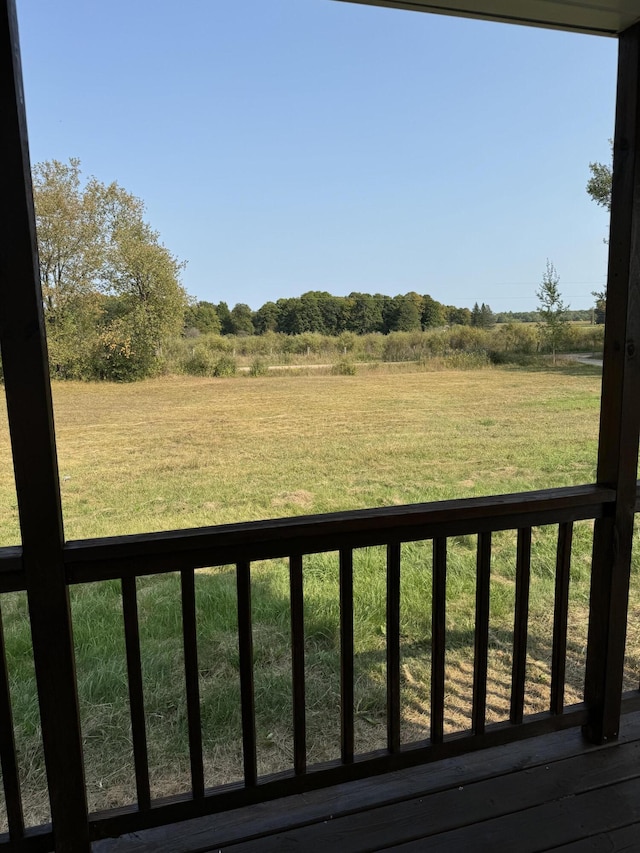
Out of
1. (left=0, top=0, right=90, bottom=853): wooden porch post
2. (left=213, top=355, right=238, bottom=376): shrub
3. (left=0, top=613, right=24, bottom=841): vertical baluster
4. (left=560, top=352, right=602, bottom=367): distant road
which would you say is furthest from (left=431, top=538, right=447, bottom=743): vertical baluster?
(left=213, top=355, right=238, bottom=376): shrub

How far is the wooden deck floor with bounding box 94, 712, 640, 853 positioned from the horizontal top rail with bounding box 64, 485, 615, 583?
0.71m

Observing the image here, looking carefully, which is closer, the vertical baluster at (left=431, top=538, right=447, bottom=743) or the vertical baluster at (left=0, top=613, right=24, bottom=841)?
the vertical baluster at (left=0, top=613, right=24, bottom=841)

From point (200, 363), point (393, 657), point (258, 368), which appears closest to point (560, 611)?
point (393, 657)

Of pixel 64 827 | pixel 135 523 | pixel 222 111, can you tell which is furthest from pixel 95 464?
pixel 64 827

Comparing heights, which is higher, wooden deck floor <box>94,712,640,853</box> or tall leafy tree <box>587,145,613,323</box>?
tall leafy tree <box>587,145,613,323</box>

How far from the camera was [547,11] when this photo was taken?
133 cm

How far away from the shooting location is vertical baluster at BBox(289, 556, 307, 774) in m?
1.37

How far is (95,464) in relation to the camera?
4.39 metres

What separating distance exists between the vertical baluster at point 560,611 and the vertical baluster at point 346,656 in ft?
2.19

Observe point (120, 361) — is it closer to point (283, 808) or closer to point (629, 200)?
point (283, 808)

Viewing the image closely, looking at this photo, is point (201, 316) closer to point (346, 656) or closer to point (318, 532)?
point (318, 532)

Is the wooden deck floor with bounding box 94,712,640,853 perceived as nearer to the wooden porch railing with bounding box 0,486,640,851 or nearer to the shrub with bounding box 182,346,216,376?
the wooden porch railing with bounding box 0,486,640,851

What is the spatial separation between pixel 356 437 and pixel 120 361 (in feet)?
9.92

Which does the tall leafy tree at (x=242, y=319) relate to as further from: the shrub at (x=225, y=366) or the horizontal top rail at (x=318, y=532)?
the horizontal top rail at (x=318, y=532)
